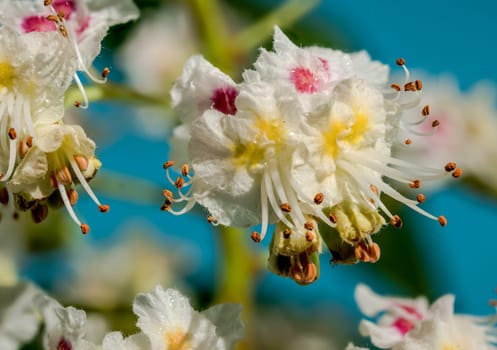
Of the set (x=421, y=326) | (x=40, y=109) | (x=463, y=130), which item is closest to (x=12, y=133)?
(x=40, y=109)

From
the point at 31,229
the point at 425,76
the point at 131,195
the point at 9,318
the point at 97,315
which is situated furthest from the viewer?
the point at 425,76

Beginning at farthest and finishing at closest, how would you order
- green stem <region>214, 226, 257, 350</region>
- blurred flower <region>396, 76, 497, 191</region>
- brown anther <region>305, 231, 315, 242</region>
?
blurred flower <region>396, 76, 497, 191</region>, green stem <region>214, 226, 257, 350</region>, brown anther <region>305, 231, 315, 242</region>

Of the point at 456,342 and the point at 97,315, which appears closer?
the point at 456,342

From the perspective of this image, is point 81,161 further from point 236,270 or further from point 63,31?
point 236,270

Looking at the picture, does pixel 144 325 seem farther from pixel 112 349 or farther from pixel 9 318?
pixel 9 318

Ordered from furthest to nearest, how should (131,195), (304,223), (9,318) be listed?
(131,195) < (9,318) < (304,223)

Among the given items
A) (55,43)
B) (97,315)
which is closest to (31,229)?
(97,315)

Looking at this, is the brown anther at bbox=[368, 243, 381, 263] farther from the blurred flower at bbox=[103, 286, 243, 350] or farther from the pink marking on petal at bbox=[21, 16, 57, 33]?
the pink marking on petal at bbox=[21, 16, 57, 33]

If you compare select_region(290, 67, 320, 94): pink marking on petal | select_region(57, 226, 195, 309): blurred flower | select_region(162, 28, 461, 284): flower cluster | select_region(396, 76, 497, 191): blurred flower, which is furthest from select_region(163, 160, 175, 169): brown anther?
select_region(396, 76, 497, 191): blurred flower
